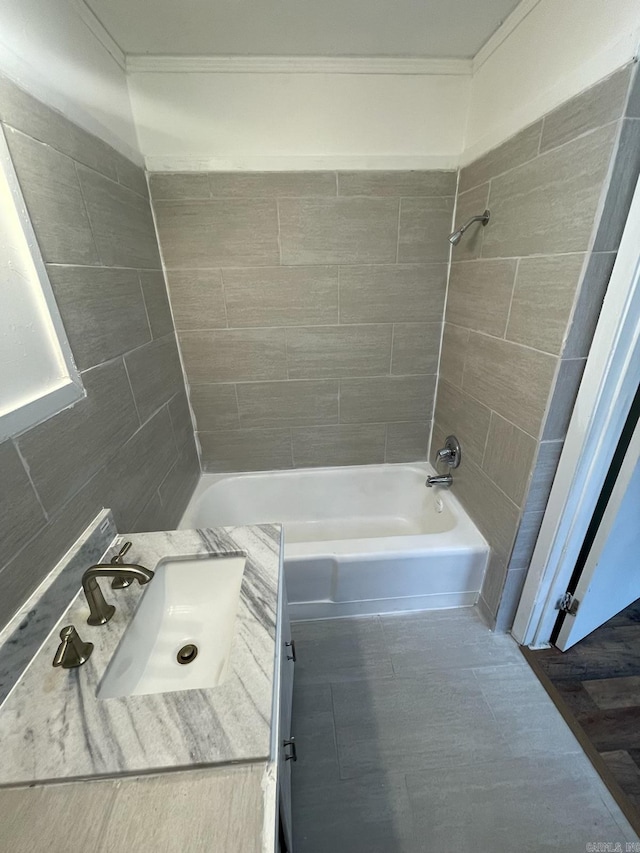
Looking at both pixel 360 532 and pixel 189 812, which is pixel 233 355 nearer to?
pixel 360 532

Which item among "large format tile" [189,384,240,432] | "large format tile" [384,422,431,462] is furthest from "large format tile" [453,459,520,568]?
"large format tile" [189,384,240,432]

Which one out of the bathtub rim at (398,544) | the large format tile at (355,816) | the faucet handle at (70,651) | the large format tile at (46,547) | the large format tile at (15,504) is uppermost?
the large format tile at (15,504)

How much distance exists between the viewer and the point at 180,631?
Answer: 82 centimetres

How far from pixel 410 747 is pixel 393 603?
0.47 meters

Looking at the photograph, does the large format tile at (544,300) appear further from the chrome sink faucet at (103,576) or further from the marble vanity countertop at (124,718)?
the chrome sink faucet at (103,576)

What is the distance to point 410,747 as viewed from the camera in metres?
1.08

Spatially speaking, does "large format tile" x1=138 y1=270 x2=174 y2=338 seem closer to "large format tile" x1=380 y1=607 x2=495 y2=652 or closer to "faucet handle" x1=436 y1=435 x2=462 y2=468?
"faucet handle" x1=436 y1=435 x2=462 y2=468

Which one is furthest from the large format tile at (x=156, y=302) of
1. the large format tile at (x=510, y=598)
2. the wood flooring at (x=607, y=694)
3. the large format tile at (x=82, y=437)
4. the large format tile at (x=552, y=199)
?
the wood flooring at (x=607, y=694)

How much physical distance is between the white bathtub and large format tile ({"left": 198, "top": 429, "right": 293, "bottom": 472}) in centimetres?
6

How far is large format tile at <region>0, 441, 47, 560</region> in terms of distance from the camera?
630 mm

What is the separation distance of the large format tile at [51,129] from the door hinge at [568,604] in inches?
82.2

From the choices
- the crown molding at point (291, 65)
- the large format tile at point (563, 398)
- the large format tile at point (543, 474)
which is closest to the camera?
the large format tile at point (563, 398)

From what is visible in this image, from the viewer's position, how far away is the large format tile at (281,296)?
1562mm

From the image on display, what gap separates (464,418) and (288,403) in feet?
2.87
